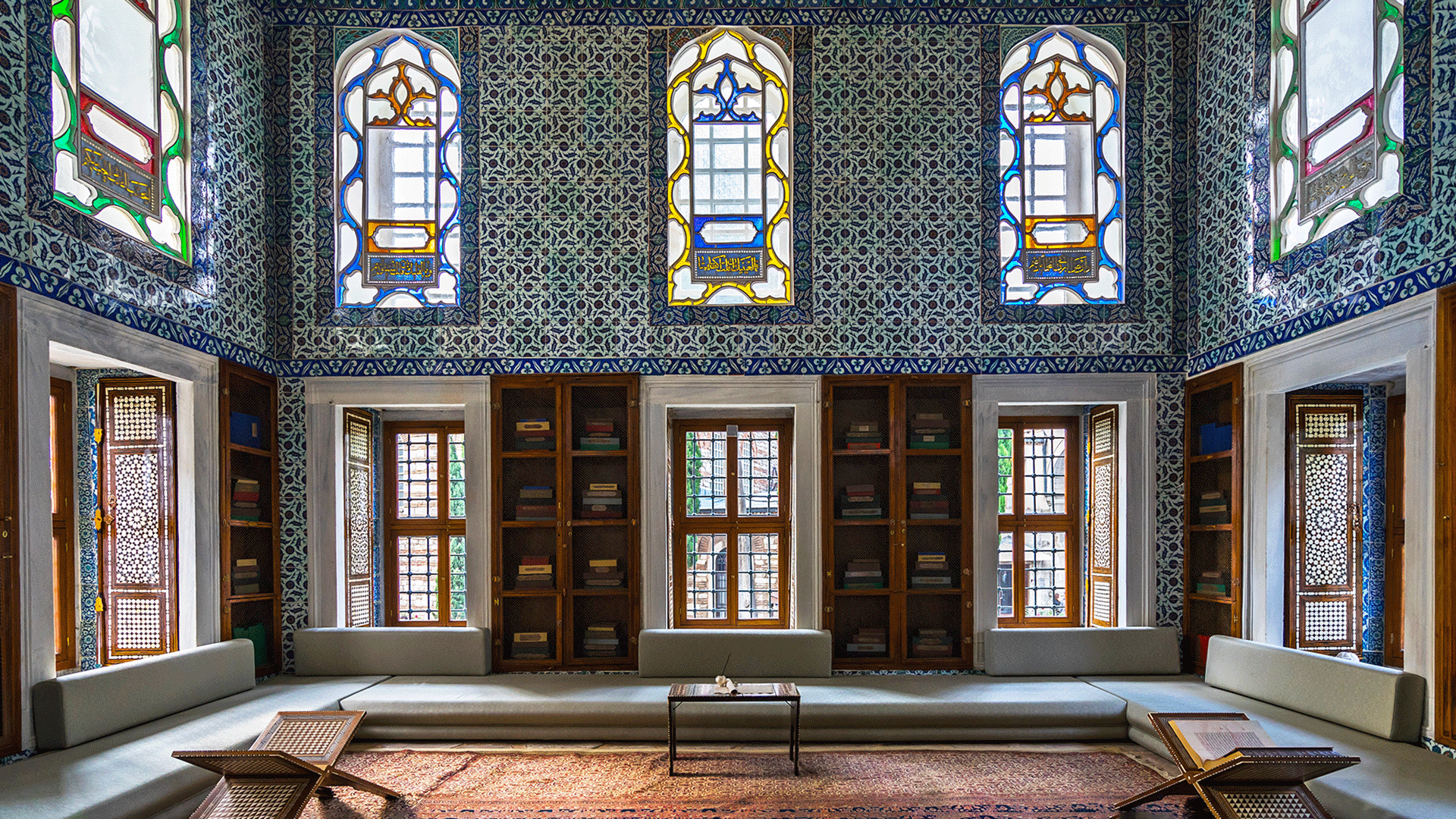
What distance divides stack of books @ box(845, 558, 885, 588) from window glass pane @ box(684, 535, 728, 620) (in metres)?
1.24

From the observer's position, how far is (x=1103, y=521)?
26.5 ft

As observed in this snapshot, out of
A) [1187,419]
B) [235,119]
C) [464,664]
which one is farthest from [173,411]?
[1187,419]

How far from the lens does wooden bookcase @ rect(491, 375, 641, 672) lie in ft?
25.1

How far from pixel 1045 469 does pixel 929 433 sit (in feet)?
5.28

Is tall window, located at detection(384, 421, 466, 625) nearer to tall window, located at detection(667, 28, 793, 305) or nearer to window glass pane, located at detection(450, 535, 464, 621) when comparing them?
window glass pane, located at detection(450, 535, 464, 621)

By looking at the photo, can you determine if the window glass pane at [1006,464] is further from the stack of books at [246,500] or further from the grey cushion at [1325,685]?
the stack of books at [246,500]

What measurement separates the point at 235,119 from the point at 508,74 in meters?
2.28

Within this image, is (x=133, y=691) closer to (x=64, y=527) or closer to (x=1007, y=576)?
(x=64, y=527)

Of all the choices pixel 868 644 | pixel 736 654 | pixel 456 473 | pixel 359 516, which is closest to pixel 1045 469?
pixel 868 644

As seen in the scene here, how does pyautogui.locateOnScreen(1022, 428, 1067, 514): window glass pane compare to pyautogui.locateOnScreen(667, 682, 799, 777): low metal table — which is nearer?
pyautogui.locateOnScreen(667, 682, 799, 777): low metal table

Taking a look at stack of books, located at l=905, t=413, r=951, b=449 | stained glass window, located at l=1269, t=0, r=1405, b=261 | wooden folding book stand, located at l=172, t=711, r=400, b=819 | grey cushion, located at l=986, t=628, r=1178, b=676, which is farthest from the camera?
stack of books, located at l=905, t=413, r=951, b=449

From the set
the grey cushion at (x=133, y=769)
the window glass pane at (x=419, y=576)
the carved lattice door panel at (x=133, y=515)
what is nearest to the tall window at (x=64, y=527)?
the carved lattice door panel at (x=133, y=515)

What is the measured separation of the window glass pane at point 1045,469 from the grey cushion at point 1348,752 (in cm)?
213

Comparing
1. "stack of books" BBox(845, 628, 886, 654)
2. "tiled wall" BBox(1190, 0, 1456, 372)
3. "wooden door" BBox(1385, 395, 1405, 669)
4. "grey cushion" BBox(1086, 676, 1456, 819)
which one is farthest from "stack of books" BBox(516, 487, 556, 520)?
"wooden door" BBox(1385, 395, 1405, 669)
